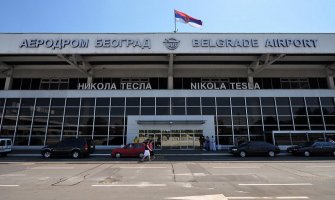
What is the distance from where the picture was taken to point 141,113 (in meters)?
27.5

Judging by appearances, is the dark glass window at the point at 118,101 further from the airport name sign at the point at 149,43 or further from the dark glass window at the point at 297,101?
the dark glass window at the point at 297,101

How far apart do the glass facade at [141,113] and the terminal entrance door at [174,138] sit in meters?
2.20

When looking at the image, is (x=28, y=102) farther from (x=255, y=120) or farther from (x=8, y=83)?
(x=255, y=120)

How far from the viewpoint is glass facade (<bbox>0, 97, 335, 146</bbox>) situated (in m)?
26.7

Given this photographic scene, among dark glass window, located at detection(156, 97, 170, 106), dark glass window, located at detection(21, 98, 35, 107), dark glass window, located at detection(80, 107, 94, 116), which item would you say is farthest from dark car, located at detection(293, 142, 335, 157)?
dark glass window, located at detection(21, 98, 35, 107)

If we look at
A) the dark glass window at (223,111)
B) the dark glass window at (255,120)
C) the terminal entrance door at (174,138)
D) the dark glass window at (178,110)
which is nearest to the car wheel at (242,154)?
the terminal entrance door at (174,138)

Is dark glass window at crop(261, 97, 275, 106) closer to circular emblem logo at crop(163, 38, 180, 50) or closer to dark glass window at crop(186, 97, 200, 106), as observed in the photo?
dark glass window at crop(186, 97, 200, 106)

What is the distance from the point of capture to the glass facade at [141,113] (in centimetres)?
2672

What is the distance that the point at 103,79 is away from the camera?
31.6 meters

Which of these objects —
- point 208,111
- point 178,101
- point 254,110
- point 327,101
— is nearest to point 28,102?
point 178,101

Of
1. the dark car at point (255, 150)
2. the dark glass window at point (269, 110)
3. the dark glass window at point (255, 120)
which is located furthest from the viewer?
the dark glass window at point (269, 110)

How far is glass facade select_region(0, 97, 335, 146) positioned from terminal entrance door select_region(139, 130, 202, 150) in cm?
220

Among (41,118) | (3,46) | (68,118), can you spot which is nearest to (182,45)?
(68,118)

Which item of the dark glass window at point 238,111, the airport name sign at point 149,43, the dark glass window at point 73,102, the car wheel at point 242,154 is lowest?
the car wheel at point 242,154
